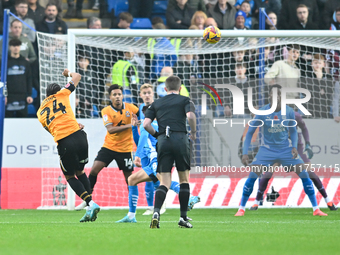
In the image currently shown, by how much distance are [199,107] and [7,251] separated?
8.36 metres

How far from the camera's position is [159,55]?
43.1 ft

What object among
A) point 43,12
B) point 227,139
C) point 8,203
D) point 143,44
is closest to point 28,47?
point 43,12

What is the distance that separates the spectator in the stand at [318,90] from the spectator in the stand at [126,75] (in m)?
3.74

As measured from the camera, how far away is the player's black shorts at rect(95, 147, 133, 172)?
10234mm

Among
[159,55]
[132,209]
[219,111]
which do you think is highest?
[159,55]

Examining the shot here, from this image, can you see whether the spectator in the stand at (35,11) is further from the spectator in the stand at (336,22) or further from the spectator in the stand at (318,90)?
the spectator in the stand at (336,22)

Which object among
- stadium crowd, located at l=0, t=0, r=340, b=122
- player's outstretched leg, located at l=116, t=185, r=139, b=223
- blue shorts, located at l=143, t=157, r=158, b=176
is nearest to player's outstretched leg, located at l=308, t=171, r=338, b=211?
stadium crowd, located at l=0, t=0, r=340, b=122

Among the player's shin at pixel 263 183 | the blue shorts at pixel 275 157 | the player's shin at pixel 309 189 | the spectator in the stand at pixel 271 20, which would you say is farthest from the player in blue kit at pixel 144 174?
the spectator in the stand at pixel 271 20

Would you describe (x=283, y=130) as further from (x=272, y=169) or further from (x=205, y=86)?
(x=205, y=86)

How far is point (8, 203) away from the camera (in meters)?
12.1

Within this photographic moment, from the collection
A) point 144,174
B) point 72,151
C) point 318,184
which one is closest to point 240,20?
point 318,184

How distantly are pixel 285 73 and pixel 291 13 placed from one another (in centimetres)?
269

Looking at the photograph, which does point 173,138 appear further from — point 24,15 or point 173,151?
point 24,15

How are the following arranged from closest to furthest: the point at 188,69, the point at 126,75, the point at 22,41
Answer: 1. the point at 126,75
2. the point at 188,69
3. the point at 22,41
